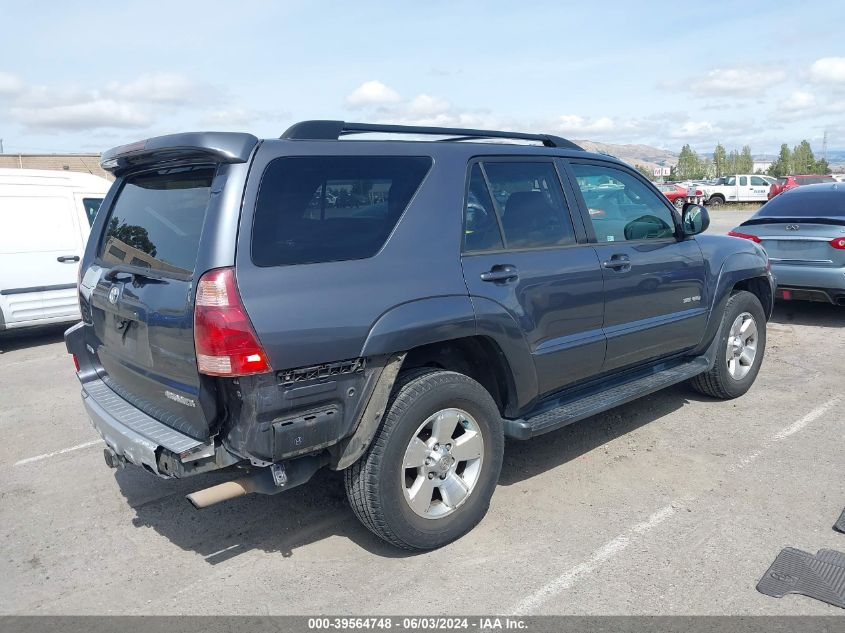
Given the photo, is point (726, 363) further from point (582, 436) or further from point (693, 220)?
point (582, 436)

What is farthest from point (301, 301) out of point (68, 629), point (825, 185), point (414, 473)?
point (825, 185)

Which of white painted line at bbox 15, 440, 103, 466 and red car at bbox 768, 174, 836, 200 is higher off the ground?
red car at bbox 768, 174, 836, 200

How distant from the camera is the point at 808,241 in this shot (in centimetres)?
803

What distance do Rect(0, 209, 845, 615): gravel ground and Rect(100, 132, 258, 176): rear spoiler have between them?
1915 mm

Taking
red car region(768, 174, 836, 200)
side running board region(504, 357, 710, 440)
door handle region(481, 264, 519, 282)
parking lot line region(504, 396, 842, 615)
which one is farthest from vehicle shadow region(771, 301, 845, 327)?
red car region(768, 174, 836, 200)

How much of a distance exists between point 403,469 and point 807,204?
7390 mm

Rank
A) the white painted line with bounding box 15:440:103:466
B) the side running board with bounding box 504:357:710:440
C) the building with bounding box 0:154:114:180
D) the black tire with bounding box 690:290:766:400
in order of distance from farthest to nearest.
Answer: the building with bounding box 0:154:114:180, the black tire with bounding box 690:290:766:400, the white painted line with bounding box 15:440:103:466, the side running board with bounding box 504:357:710:440

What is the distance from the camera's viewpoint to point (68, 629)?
296cm

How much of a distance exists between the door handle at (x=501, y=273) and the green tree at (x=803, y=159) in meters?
92.2

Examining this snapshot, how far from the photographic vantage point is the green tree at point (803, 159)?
84.6 metres

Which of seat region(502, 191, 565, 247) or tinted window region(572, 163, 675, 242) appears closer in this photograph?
seat region(502, 191, 565, 247)

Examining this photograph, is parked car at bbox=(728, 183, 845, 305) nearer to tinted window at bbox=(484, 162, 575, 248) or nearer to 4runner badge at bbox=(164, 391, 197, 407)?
tinted window at bbox=(484, 162, 575, 248)

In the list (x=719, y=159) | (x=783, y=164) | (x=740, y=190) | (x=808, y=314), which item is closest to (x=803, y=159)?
(x=783, y=164)

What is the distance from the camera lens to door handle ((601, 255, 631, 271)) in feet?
14.0
